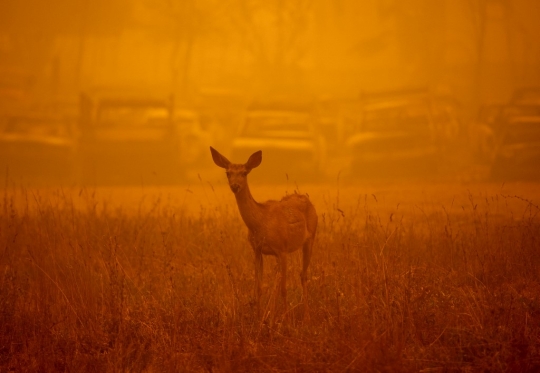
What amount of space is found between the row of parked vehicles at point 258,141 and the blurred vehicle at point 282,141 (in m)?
0.02

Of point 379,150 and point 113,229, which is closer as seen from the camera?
point 113,229

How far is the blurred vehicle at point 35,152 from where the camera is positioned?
1405 cm

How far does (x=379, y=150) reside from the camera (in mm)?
14312

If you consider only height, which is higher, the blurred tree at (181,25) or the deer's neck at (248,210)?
the blurred tree at (181,25)

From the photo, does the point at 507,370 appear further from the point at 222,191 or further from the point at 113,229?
the point at 222,191

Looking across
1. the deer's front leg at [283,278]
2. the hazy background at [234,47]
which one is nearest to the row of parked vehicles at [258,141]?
the hazy background at [234,47]

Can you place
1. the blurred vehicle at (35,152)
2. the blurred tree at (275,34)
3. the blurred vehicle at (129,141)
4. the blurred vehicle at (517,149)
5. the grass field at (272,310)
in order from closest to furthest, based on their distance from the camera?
the grass field at (272,310)
the blurred vehicle at (517,149)
the blurred vehicle at (35,152)
the blurred vehicle at (129,141)
the blurred tree at (275,34)

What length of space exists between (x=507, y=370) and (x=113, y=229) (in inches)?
206

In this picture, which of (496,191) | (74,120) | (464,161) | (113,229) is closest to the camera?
(113,229)

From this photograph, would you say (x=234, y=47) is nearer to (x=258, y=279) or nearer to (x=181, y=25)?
(x=181, y=25)

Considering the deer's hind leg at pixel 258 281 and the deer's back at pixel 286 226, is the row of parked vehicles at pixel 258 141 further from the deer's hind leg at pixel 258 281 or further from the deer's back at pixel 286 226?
the deer's hind leg at pixel 258 281

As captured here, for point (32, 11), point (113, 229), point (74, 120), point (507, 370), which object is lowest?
point (507, 370)

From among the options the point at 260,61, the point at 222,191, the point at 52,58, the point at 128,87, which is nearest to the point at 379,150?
the point at 222,191

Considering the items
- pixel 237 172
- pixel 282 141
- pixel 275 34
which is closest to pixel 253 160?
pixel 237 172
